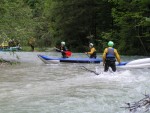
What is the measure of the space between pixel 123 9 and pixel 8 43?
58.3 feet

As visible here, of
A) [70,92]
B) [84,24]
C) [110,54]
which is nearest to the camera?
[70,92]

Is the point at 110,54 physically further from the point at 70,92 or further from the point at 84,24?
the point at 84,24

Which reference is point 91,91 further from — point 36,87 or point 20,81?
point 20,81

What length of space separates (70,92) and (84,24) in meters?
36.5

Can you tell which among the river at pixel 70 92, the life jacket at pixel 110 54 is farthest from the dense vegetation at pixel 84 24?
the life jacket at pixel 110 54

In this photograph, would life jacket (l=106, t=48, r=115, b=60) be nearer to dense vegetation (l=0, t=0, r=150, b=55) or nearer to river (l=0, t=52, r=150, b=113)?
river (l=0, t=52, r=150, b=113)

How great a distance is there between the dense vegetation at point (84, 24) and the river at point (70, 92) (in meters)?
6.26

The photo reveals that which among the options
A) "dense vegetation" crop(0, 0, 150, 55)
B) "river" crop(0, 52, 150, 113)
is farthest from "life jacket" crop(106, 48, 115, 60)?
"dense vegetation" crop(0, 0, 150, 55)

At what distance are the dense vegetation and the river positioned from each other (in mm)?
6259

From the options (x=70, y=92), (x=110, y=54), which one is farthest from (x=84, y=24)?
(x=70, y=92)

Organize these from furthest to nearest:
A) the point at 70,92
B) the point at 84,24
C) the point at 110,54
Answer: the point at 84,24 < the point at 110,54 < the point at 70,92

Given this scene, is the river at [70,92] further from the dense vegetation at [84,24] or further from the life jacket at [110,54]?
the dense vegetation at [84,24]

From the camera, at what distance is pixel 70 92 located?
1212 cm

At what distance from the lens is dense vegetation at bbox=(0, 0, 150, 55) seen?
902 inches
